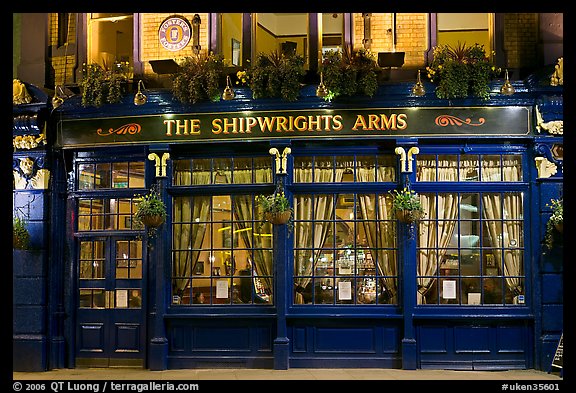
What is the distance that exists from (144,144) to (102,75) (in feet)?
4.58

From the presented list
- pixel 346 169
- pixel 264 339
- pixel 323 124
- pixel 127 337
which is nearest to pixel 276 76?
pixel 323 124

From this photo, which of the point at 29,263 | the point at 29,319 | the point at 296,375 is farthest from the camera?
the point at 29,263

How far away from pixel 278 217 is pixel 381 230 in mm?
1785

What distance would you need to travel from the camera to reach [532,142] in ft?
43.6

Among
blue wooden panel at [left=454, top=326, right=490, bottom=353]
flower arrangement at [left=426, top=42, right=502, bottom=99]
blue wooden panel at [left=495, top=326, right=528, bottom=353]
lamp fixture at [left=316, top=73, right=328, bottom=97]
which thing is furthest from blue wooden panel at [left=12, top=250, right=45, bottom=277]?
blue wooden panel at [left=495, top=326, right=528, bottom=353]

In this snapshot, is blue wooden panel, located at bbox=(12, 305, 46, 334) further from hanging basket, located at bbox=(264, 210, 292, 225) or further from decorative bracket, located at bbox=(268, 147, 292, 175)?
decorative bracket, located at bbox=(268, 147, 292, 175)

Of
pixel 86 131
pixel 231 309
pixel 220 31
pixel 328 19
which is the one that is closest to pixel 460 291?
pixel 231 309

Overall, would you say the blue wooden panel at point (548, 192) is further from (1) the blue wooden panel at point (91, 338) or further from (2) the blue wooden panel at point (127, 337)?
(1) the blue wooden panel at point (91, 338)

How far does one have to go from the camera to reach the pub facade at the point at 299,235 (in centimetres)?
1323

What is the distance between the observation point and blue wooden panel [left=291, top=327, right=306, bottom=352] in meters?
13.4

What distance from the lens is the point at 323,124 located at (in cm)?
1339

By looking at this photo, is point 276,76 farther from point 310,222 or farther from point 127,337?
point 127,337

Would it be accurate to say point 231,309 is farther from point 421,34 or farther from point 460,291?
point 421,34

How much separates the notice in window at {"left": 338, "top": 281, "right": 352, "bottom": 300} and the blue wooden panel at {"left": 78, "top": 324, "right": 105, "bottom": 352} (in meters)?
4.23
